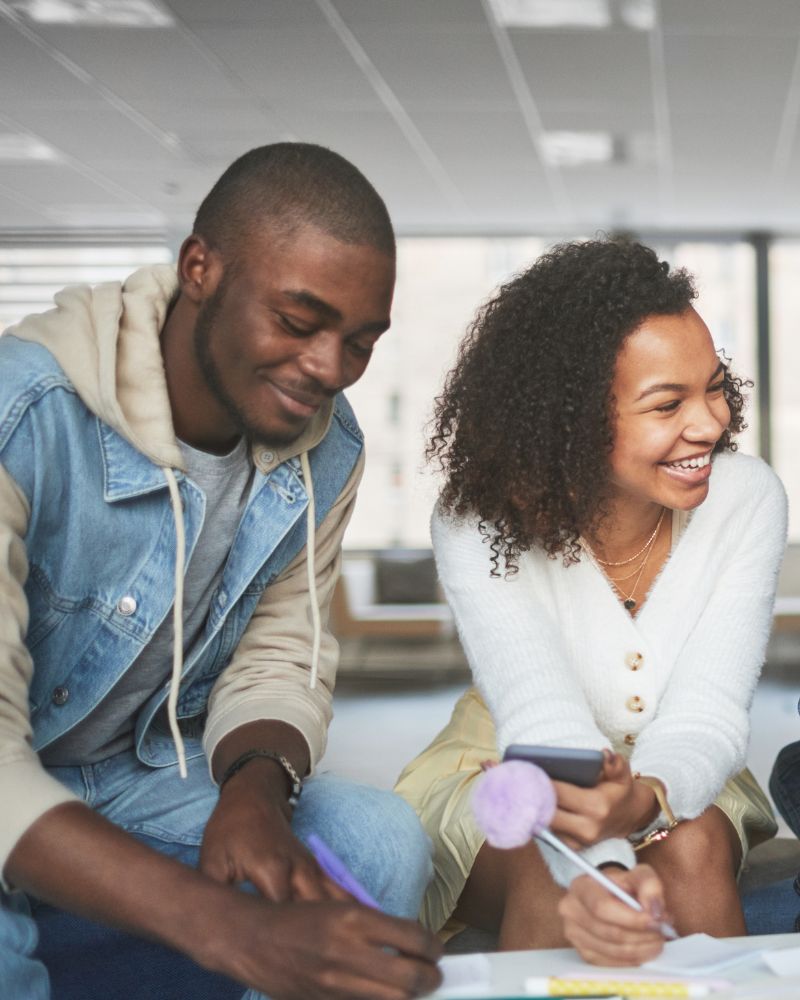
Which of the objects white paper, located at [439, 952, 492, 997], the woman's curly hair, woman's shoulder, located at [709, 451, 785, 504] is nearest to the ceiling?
the woman's curly hair

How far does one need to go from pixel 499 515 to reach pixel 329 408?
0.35m

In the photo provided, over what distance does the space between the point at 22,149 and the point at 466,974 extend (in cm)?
642

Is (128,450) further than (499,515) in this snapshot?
No

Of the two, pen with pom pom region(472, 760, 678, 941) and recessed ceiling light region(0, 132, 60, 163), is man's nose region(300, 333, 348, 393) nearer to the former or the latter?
pen with pom pom region(472, 760, 678, 941)

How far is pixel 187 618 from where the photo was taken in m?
1.83

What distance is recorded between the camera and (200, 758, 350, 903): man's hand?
4.51 ft

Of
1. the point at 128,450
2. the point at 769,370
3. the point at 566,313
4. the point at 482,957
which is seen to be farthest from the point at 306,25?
the point at 769,370

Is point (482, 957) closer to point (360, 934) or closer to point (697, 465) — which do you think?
point (360, 934)

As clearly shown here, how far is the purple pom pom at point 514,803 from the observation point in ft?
4.13

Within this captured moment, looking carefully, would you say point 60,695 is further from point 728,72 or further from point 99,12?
point 728,72

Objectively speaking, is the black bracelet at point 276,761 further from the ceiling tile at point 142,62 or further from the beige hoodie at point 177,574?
the ceiling tile at point 142,62

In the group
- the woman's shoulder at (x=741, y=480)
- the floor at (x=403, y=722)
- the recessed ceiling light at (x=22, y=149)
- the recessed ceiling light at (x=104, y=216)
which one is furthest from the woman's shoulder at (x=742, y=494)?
the recessed ceiling light at (x=104, y=216)

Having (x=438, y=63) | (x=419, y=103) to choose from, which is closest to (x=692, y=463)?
(x=438, y=63)

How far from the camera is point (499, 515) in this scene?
2.06 m
